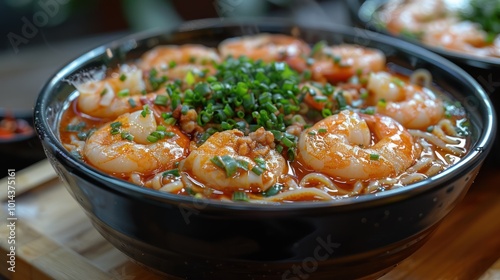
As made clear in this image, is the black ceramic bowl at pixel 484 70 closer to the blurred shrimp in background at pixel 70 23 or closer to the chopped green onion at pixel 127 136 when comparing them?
the chopped green onion at pixel 127 136

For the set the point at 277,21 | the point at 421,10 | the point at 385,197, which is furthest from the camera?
the point at 421,10

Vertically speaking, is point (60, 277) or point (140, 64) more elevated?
point (140, 64)

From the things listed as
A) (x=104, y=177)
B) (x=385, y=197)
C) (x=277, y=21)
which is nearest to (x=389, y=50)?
(x=277, y=21)

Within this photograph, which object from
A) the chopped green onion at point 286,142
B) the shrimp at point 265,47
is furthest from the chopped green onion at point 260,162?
the shrimp at point 265,47

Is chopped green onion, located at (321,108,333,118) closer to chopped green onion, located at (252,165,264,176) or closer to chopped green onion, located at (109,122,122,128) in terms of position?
chopped green onion, located at (252,165,264,176)

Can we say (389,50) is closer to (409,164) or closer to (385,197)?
(409,164)

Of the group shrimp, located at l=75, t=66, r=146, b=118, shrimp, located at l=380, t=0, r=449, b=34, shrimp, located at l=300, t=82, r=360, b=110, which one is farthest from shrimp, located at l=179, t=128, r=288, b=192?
shrimp, located at l=380, t=0, r=449, b=34
